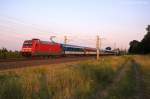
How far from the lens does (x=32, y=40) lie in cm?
4438

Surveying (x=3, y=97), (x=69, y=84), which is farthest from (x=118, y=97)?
(x=3, y=97)

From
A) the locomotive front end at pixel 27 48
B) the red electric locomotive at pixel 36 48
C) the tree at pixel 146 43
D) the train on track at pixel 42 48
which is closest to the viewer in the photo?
the red electric locomotive at pixel 36 48

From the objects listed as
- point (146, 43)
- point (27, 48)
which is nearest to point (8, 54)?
point (27, 48)

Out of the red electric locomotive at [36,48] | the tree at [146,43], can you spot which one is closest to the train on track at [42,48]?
the red electric locomotive at [36,48]

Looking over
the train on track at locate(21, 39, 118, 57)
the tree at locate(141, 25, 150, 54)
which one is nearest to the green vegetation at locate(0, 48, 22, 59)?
the train on track at locate(21, 39, 118, 57)

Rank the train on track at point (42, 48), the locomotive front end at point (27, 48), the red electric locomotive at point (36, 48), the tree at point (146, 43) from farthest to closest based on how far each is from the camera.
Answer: the tree at point (146, 43) < the locomotive front end at point (27, 48) < the train on track at point (42, 48) < the red electric locomotive at point (36, 48)

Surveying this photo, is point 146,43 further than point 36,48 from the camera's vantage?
Yes

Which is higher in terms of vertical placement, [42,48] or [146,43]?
[146,43]

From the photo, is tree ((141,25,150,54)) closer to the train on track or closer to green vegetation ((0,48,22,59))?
the train on track

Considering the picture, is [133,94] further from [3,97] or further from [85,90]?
[3,97]

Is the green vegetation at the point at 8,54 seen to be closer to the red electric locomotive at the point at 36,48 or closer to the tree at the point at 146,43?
Answer: the red electric locomotive at the point at 36,48

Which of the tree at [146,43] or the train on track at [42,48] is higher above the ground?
the tree at [146,43]

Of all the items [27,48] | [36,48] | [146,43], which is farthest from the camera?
[146,43]

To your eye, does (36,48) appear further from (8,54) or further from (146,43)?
(146,43)
